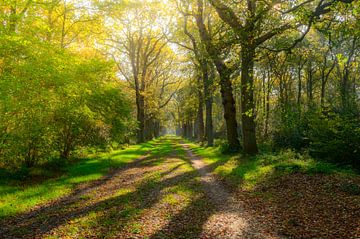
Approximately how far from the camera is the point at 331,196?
10.6m

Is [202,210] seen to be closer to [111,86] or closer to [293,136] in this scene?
[293,136]

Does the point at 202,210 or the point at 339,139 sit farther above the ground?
the point at 339,139

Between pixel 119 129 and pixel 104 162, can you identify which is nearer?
pixel 104 162

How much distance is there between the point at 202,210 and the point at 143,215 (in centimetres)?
207

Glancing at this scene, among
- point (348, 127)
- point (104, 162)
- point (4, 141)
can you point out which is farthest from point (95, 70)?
point (348, 127)

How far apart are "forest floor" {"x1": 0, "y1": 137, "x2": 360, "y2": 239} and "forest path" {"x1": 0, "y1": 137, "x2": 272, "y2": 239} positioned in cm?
3

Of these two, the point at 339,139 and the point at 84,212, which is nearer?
the point at 84,212

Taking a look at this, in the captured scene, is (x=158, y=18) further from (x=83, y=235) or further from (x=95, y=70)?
(x=83, y=235)

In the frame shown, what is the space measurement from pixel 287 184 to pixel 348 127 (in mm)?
5132

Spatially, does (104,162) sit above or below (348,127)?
below

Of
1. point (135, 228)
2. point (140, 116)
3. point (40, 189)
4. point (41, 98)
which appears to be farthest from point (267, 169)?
point (140, 116)

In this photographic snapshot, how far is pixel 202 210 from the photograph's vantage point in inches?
417

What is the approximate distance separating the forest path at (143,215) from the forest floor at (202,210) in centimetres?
3

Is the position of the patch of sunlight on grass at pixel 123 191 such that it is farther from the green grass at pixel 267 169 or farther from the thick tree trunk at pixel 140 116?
the thick tree trunk at pixel 140 116
